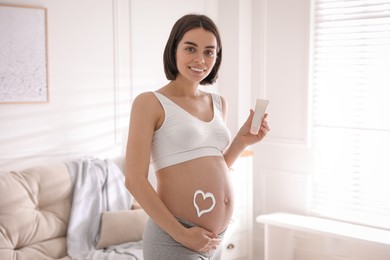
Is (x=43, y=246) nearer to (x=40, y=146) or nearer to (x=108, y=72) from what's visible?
(x=40, y=146)

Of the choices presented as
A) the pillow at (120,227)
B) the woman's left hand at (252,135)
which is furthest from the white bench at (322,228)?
the woman's left hand at (252,135)

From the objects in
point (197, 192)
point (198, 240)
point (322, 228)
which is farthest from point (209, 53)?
point (322, 228)

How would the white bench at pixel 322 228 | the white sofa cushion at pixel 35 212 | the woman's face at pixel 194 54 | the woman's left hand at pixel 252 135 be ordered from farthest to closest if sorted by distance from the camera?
the white bench at pixel 322 228 → the white sofa cushion at pixel 35 212 → the woman's left hand at pixel 252 135 → the woman's face at pixel 194 54

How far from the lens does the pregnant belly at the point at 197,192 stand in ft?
5.39

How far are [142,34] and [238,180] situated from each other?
1.22 m

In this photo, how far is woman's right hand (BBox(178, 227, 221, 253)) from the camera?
1584 millimetres

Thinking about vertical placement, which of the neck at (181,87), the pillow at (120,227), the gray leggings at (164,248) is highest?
the neck at (181,87)

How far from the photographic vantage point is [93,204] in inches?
123

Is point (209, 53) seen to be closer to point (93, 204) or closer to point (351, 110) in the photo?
point (93, 204)

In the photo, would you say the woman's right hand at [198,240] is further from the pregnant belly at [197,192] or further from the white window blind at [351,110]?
the white window blind at [351,110]

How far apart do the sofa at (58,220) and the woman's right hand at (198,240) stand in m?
1.30

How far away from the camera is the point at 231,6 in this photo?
13.2ft

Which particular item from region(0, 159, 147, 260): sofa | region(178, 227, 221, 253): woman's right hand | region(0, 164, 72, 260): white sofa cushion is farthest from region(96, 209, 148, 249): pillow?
region(178, 227, 221, 253): woman's right hand

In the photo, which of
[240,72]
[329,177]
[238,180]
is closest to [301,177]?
[329,177]
